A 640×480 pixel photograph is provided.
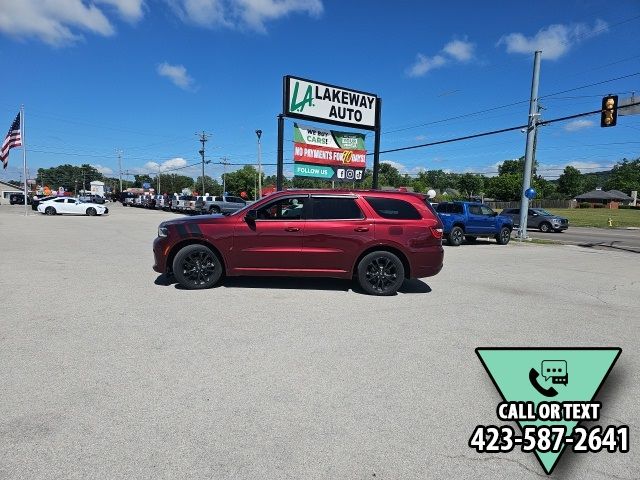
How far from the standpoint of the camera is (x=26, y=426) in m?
2.78

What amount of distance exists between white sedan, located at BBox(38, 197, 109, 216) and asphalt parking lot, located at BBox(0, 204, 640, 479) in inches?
1077

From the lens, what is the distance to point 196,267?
6859 millimetres

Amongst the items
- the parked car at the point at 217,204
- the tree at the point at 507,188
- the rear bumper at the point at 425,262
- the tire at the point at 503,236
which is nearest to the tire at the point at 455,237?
the tire at the point at 503,236

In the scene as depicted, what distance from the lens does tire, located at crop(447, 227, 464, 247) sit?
16.4m

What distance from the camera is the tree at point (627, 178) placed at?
10906cm

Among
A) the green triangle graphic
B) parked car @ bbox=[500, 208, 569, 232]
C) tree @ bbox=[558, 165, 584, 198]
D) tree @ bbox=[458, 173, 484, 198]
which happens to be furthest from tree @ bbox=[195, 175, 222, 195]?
the green triangle graphic

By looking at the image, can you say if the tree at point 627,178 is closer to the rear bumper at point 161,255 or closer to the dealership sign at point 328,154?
the dealership sign at point 328,154

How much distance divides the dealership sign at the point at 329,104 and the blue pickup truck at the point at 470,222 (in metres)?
4.98

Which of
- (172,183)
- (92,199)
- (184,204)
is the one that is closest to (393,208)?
(184,204)

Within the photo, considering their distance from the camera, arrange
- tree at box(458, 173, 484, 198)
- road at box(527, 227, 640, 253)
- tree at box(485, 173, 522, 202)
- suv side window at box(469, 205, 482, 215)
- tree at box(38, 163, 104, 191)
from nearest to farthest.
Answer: suv side window at box(469, 205, 482, 215)
road at box(527, 227, 640, 253)
tree at box(485, 173, 522, 202)
tree at box(458, 173, 484, 198)
tree at box(38, 163, 104, 191)

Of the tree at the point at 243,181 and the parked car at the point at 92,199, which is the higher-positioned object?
the tree at the point at 243,181

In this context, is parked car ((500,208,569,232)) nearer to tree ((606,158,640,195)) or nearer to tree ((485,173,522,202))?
tree ((485,173,522,202))

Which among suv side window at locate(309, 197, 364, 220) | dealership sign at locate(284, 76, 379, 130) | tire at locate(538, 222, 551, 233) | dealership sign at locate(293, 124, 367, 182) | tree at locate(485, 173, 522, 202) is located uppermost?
tree at locate(485, 173, 522, 202)

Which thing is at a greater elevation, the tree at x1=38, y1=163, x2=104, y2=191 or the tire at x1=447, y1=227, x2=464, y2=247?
the tree at x1=38, y1=163, x2=104, y2=191
